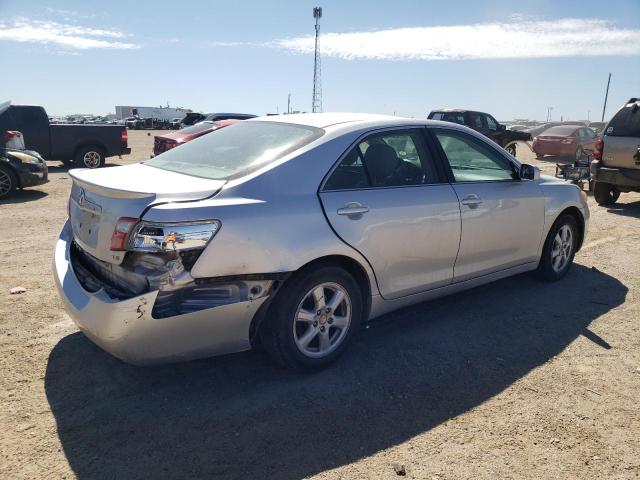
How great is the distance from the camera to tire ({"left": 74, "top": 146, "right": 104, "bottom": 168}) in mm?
14352

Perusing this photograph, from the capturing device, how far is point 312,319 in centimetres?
333

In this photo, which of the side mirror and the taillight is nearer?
the side mirror

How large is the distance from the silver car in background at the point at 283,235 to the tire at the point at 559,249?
82 centimetres

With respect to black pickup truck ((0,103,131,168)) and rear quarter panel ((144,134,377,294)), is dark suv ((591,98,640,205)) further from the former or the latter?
black pickup truck ((0,103,131,168))

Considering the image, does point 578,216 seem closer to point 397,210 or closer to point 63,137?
point 397,210

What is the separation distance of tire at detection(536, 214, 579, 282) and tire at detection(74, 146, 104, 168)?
1256cm

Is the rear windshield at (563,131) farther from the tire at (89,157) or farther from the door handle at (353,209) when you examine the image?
the door handle at (353,209)

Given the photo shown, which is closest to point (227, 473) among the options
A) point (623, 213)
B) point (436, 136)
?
point (436, 136)

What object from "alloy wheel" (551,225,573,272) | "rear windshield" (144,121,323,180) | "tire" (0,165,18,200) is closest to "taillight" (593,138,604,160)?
"alloy wheel" (551,225,573,272)

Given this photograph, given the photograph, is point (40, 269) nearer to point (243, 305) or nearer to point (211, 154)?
point (211, 154)

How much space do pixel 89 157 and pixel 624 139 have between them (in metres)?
12.9

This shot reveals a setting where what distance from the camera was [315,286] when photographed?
3262mm

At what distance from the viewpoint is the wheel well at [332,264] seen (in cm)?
308

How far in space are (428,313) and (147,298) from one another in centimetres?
261
